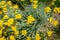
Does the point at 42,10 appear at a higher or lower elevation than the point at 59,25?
higher

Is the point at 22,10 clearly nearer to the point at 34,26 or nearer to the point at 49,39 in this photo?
the point at 34,26

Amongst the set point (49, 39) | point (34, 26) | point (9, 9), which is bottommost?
point (49, 39)

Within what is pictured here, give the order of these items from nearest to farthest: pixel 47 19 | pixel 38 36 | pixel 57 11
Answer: pixel 38 36 → pixel 47 19 → pixel 57 11

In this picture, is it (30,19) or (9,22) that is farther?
(30,19)

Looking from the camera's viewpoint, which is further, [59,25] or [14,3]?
[14,3]

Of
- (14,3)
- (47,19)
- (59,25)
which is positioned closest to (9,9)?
(14,3)

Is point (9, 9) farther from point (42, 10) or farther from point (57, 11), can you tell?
point (57, 11)

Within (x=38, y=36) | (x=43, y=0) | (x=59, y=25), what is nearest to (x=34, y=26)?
(x=38, y=36)

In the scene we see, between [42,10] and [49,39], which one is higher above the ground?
[42,10]

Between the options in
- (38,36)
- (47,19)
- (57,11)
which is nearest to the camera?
(38,36)
